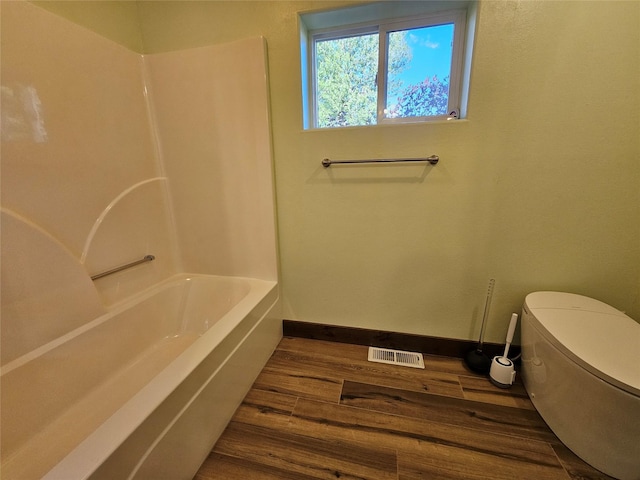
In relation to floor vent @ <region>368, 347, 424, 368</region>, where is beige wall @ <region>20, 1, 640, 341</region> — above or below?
above

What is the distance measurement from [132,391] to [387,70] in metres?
2.06

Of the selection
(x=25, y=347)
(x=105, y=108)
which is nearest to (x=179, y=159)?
(x=105, y=108)

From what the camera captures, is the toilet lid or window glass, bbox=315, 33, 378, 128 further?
window glass, bbox=315, 33, 378, 128

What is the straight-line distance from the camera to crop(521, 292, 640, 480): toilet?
0.86 metres

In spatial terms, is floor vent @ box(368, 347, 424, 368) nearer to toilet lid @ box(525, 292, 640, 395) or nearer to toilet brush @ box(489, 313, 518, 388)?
toilet brush @ box(489, 313, 518, 388)

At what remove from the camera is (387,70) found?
1398 millimetres

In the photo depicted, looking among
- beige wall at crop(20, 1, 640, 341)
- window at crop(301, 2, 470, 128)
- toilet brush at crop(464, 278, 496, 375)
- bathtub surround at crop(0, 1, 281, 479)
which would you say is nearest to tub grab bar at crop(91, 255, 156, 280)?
bathtub surround at crop(0, 1, 281, 479)

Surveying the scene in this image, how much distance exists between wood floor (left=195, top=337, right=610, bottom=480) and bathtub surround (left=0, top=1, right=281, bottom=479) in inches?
5.7

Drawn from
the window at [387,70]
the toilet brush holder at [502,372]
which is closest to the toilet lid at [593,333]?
the toilet brush holder at [502,372]

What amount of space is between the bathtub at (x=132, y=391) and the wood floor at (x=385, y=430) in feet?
0.46

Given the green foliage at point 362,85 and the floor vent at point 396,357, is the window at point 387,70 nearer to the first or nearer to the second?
the green foliage at point 362,85

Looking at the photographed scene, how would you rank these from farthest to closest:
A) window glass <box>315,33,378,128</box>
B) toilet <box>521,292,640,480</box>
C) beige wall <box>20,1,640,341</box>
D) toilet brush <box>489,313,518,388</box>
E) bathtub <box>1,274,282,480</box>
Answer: window glass <box>315,33,378,128</box> → toilet brush <box>489,313,518,388</box> → beige wall <box>20,1,640,341</box> → toilet <box>521,292,640,480</box> → bathtub <box>1,274,282,480</box>

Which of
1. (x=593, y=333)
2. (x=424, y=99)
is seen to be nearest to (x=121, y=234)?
(x=424, y=99)

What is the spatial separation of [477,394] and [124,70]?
2.53 metres
